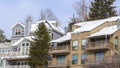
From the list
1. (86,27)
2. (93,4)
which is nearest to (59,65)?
(86,27)

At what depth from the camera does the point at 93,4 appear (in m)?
83.2

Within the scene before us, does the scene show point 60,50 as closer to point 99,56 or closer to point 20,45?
point 99,56

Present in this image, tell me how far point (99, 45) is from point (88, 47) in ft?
6.80

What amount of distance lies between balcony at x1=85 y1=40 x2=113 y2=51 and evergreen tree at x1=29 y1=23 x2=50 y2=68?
728 cm

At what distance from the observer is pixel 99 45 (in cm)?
5738

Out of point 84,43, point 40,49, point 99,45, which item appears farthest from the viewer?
point 84,43

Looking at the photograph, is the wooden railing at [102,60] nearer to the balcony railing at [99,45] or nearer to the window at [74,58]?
the balcony railing at [99,45]

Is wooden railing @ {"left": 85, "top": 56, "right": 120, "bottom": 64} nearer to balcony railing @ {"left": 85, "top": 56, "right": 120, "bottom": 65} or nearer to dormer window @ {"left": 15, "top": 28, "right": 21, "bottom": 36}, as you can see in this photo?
balcony railing @ {"left": 85, "top": 56, "right": 120, "bottom": 65}

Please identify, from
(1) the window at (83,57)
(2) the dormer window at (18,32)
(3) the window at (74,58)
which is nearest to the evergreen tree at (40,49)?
A: (3) the window at (74,58)

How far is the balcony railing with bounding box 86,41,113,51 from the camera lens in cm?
5619

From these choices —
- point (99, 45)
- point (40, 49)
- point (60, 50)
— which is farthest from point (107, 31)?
point (40, 49)

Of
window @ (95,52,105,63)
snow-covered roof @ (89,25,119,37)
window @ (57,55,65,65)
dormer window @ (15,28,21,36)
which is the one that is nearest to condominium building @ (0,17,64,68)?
dormer window @ (15,28,21,36)

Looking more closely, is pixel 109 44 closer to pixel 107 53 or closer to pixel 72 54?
pixel 107 53

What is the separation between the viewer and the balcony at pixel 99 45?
184 feet
